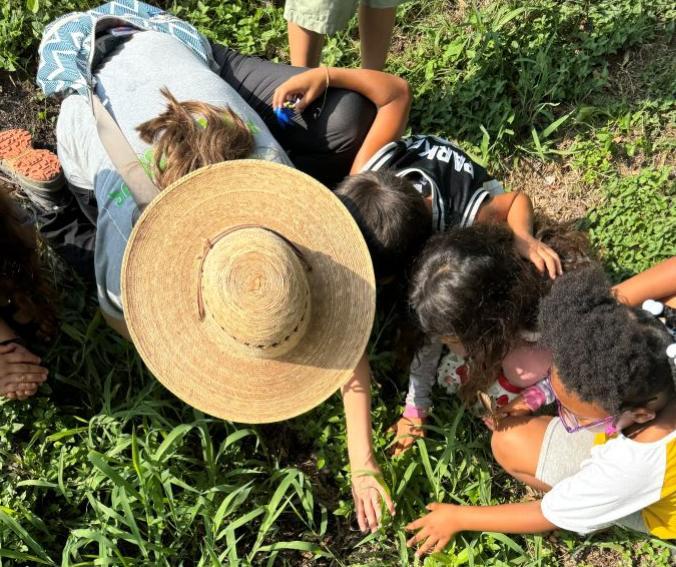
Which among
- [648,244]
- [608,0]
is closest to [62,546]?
[648,244]

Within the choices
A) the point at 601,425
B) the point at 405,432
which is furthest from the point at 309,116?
the point at 601,425

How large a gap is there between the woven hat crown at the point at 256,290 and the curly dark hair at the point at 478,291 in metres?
0.62

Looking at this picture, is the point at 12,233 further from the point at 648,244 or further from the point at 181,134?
the point at 648,244

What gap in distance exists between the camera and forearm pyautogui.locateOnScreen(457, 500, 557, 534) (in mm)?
2526

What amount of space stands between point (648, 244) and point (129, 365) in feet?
8.21

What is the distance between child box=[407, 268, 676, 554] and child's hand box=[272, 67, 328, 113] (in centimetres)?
124

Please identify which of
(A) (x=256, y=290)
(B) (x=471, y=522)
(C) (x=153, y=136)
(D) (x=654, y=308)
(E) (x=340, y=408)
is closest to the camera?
(A) (x=256, y=290)

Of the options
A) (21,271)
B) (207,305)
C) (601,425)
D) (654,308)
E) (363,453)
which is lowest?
(363,453)

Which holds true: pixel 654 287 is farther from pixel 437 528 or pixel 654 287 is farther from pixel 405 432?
pixel 437 528

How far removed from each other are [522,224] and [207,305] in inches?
56.2

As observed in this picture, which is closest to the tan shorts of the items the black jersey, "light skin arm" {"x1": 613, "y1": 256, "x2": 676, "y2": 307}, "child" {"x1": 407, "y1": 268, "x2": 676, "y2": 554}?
the black jersey

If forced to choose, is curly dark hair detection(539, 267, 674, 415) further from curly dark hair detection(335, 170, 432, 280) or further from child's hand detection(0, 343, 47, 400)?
child's hand detection(0, 343, 47, 400)

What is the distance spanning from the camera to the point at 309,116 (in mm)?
2826

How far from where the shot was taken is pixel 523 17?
366 cm
